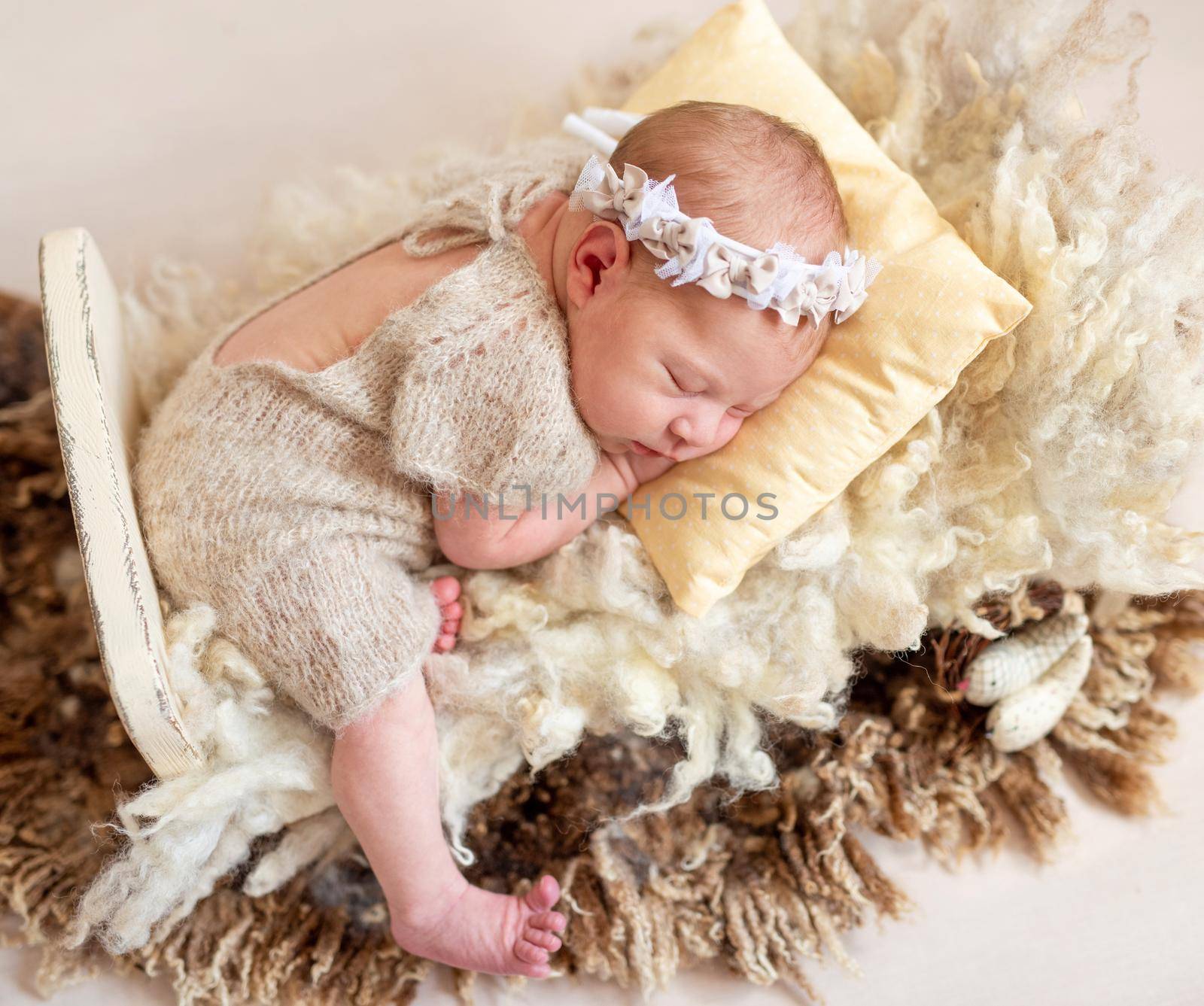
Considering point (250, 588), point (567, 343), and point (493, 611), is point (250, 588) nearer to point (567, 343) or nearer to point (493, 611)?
point (493, 611)

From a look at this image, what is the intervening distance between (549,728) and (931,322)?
60 cm

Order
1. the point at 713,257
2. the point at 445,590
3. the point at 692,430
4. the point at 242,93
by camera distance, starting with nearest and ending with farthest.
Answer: the point at 713,257, the point at 692,430, the point at 445,590, the point at 242,93

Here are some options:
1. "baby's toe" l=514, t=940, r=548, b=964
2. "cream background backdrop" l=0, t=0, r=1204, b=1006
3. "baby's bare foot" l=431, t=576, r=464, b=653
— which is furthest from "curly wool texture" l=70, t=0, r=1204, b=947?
"cream background backdrop" l=0, t=0, r=1204, b=1006

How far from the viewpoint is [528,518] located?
41.6 inches

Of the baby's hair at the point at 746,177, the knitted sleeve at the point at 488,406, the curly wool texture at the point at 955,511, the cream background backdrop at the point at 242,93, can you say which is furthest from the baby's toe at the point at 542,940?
the cream background backdrop at the point at 242,93

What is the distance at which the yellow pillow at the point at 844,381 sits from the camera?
1.00 metres

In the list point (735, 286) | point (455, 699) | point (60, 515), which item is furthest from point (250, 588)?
point (735, 286)

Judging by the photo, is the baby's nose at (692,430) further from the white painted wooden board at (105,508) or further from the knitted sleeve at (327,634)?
the white painted wooden board at (105,508)

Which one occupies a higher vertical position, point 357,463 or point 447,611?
point 357,463

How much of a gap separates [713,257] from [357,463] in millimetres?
435

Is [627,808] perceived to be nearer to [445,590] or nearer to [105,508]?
[445,590]

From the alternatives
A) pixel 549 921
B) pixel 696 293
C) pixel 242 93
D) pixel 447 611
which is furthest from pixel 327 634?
pixel 242 93

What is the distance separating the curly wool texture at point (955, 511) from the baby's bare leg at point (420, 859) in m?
0.06

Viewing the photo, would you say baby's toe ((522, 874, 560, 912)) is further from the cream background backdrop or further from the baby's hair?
the cream background backdrop
